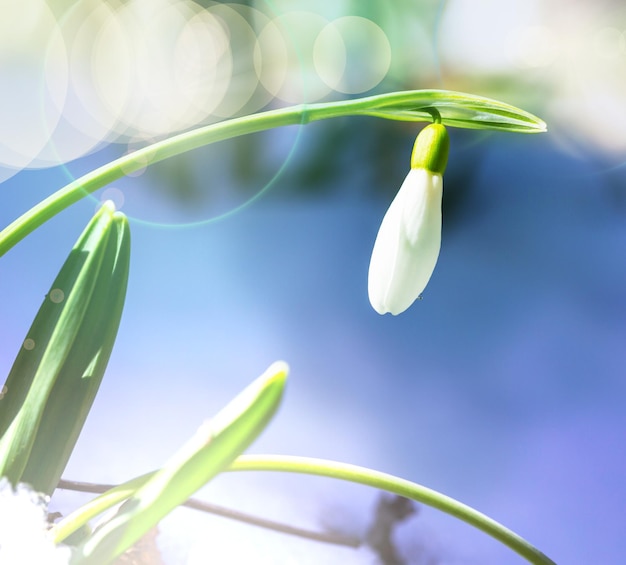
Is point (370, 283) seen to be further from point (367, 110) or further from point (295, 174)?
point (295, 174)

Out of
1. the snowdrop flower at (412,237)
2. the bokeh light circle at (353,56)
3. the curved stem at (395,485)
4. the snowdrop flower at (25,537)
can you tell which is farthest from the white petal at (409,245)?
the bokeh light circle at (353,56)

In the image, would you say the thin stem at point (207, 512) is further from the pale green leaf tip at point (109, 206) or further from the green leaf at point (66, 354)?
the pale green leaf tip at point (109, 206)

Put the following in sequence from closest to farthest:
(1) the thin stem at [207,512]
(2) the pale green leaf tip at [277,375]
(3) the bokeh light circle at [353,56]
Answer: (2) the pale green leaf tip at [277,375]
(1) the thin stem at [207,512]
(3) the bokeh light circle at [353,56]

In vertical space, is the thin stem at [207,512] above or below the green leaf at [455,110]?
below

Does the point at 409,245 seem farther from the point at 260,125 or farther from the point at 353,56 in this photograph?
the point at 353,56

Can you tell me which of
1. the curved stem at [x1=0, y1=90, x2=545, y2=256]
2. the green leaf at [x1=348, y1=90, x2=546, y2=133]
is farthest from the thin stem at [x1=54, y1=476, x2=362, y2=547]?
the green leaf at [x1=348, y1=90, x2=546, y2=133]

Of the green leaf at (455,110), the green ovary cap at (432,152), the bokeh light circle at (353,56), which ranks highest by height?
the bokeh light circle at (353,56)

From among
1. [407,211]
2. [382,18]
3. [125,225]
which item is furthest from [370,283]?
[382,18]

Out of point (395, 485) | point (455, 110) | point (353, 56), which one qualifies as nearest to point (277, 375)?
point (395, 485)
